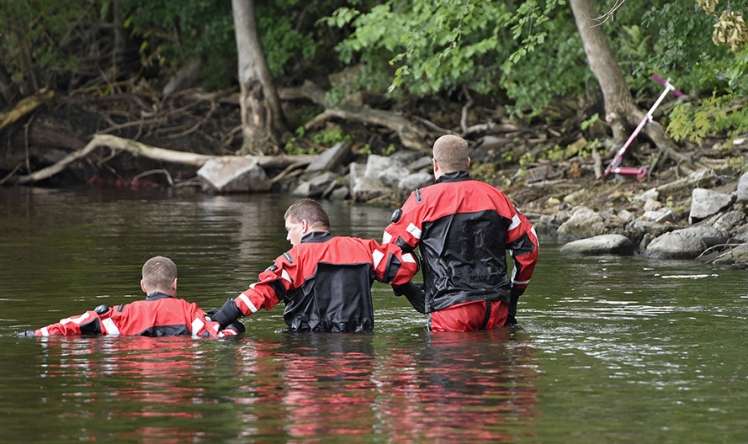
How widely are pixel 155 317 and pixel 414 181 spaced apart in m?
17.4

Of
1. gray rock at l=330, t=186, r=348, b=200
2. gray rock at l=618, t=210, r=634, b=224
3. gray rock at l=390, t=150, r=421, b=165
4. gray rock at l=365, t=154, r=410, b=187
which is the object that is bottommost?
gray rock at l=618, t=210, r=634, b=224

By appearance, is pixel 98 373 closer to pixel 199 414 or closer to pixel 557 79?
pixel 199 414

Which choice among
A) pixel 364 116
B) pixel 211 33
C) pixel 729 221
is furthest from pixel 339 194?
pixel 729 221

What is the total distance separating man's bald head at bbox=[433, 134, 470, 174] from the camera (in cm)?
1123

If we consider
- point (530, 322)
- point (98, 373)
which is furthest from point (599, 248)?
point (98, 373)

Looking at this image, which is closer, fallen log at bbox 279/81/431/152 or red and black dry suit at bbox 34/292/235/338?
red and black dry suit at bbox 34/292/235/338

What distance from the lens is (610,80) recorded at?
24.0 meters

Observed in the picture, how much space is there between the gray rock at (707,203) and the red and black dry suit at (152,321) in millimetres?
8920

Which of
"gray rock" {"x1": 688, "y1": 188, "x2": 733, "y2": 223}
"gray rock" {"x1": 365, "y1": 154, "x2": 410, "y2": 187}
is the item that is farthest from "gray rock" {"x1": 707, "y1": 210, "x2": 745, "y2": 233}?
"gray rock" {"x1": 365, "y1": 154, "x2": 410, "y2": 187}

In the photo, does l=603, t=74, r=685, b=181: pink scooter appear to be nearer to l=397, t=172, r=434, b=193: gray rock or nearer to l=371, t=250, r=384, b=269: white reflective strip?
l=397, t=172, r=434, b=193: gray rock

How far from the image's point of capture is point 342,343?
10984 millimetres

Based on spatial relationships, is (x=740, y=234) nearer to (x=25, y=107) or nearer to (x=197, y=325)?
(x=197, y=325)

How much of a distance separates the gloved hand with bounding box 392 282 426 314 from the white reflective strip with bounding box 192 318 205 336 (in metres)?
1.45

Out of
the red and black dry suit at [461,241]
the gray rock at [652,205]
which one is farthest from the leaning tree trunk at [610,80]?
the red and black dry suit at [461,241]
